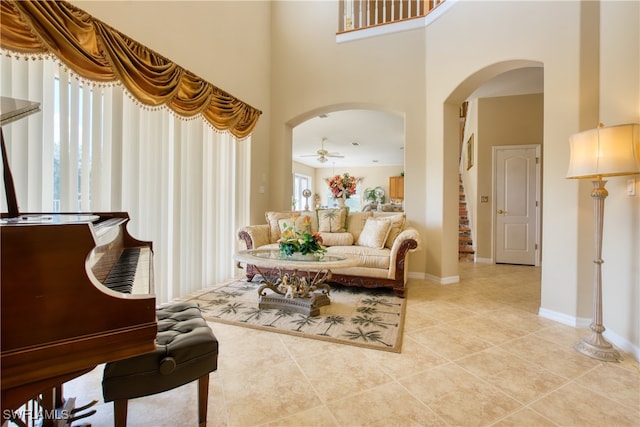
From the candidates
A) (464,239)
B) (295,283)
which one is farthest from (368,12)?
(464,239)

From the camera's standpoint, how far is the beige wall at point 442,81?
7.32ft

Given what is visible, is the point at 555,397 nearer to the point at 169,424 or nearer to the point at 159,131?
the point at 169,424

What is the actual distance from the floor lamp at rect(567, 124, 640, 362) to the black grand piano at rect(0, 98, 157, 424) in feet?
8.93

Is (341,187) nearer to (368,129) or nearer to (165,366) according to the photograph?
(368,129)

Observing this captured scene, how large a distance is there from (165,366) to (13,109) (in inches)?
52.9

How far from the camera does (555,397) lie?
1565mm

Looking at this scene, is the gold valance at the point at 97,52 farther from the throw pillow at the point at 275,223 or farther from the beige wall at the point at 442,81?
the throw pillow at the point at 275,223

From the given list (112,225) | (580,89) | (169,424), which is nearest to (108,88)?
(112,225)

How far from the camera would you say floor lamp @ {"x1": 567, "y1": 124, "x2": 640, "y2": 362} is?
1.89 m

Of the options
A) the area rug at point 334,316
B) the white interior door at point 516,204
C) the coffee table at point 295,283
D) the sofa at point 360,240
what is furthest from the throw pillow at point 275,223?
the white interior door at point 516,204

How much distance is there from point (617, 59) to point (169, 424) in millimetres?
3814

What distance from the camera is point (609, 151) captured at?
193 centimetres

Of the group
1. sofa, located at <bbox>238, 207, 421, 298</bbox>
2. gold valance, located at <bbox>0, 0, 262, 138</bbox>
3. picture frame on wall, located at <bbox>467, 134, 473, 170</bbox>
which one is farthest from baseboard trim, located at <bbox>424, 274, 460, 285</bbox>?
gold valance, located at <bbox>0, 0, 262, 138</bbox>

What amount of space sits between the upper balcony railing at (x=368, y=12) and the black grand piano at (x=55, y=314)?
4.79 meters
